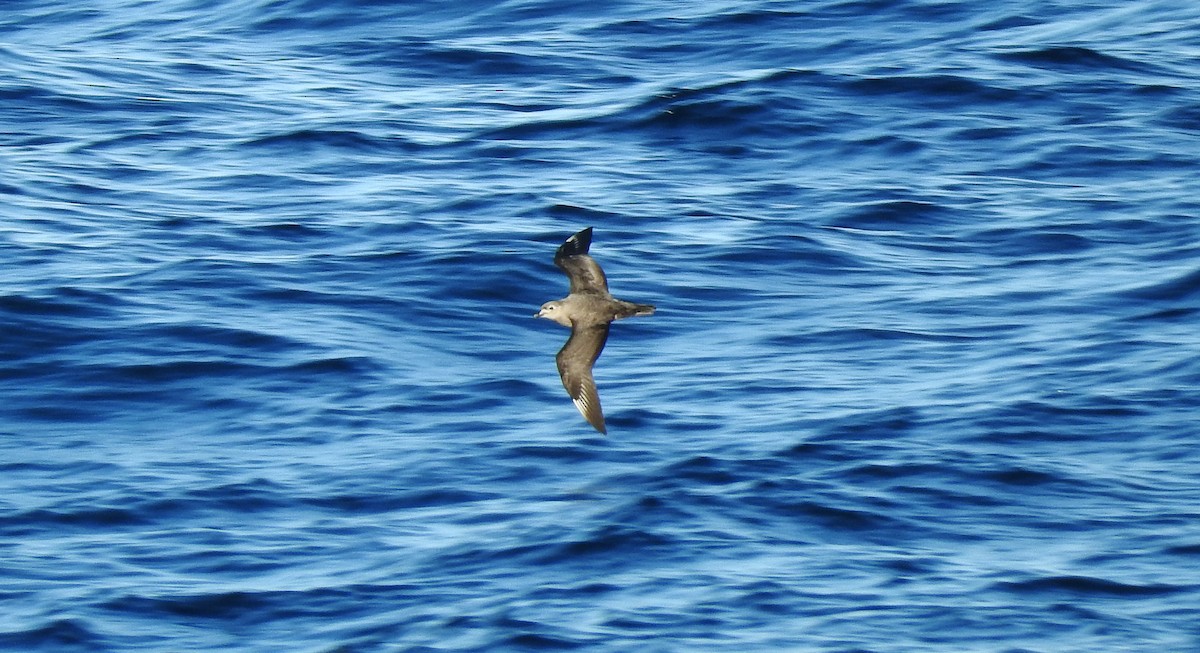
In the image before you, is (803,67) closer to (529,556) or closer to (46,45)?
(46,45)

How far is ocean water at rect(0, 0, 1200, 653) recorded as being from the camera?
9.73m

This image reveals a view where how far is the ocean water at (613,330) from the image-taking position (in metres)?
9.73

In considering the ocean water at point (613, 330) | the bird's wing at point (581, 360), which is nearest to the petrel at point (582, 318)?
the bird's wing at point (581, 360)

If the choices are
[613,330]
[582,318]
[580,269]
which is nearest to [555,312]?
[582,318]

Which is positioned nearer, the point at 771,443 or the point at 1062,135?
the point at 771,443

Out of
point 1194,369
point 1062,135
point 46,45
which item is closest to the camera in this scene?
point 1194,369

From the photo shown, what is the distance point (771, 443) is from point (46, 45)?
11929 mm

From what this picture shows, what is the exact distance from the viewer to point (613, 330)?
13680mm

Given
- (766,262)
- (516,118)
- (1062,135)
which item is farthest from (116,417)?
(1062,135)

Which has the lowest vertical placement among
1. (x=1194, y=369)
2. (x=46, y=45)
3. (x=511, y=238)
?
(x=1194, y=369)

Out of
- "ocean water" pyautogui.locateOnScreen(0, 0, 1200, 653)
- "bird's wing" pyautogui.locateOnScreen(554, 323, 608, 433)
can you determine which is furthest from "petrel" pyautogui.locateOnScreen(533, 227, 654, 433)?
"ocean water" pyautogui.locateOnScreen(0, 0, 1200, 653)

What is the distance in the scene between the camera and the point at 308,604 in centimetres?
959

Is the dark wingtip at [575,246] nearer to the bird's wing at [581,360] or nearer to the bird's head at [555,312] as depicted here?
the bird's head at [555,312]

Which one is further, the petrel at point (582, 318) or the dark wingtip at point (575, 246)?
the dark wingtip at point (575, 246)
